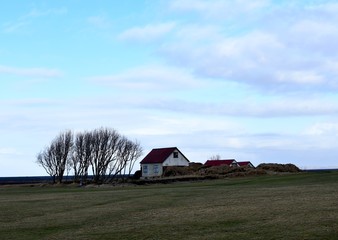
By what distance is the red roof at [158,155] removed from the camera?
114 meters

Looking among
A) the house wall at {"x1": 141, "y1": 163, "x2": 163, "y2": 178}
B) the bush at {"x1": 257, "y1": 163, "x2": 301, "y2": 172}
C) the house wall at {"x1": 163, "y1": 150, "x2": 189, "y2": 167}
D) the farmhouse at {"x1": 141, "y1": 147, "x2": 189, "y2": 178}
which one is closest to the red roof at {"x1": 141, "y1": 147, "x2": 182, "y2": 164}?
the farmhouse at {"x1": 141, "y1": 147, "x2": 189, "y2": 178}

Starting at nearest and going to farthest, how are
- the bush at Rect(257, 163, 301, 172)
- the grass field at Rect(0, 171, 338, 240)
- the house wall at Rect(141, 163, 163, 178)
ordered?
the grass field at Rect(0, 171, 338, 240) → the bush at Rect(257, 163, 301, 172) → the house wall at Rect(141, 163, 163, 178)

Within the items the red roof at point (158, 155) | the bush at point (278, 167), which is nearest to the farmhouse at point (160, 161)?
the red roof at point (158, 155)

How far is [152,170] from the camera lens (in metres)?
116

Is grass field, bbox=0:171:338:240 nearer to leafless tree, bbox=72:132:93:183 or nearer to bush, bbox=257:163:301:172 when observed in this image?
bush, bbox=257:163:301:172

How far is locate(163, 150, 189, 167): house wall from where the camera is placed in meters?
114

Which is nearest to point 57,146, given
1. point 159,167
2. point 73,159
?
point 73,159

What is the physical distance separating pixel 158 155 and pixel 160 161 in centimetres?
365

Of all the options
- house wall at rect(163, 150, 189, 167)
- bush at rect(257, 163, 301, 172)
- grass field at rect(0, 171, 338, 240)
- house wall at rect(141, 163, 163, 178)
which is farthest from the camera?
house wall at rect(163, 150, 189, 167)

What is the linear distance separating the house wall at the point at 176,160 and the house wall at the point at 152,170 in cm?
176

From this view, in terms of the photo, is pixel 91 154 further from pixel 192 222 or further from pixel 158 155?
pixel 192 222

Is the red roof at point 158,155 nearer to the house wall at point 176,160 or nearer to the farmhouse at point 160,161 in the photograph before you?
the farmhouse at point 160,161

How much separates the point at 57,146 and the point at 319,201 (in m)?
106

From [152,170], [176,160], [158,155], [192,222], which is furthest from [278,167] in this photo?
[192,222]
